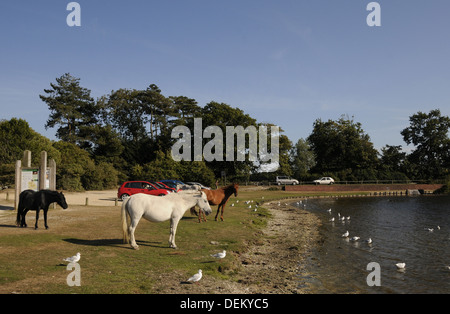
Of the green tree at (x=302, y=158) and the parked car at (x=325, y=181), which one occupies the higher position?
the green tree at (x=302, y=158)

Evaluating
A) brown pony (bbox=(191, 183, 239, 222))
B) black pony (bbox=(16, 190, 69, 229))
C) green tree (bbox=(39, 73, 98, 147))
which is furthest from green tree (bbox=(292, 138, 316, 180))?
black pony (bbox=(16, 190, 69, 229))

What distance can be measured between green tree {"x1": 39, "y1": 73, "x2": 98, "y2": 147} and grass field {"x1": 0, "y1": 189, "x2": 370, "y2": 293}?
5190 cm

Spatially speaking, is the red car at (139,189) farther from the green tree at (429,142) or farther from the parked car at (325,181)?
the green tree at (429,142)

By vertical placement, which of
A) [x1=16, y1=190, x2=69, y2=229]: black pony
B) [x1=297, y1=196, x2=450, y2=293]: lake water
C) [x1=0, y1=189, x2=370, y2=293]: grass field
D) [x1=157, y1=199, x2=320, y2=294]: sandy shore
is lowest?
[x1=297, y1=196, x2=450, y2=293]: lake water

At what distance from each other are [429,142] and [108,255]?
98.4 meters

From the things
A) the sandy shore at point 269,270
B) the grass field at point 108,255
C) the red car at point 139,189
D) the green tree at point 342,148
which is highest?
the green tree at point 342,148

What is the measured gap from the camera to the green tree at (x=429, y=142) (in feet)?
273

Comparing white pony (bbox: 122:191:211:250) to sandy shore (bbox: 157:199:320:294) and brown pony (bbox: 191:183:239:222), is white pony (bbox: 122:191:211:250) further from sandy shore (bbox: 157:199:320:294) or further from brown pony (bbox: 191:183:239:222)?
brown pony (bbox: 191:183:239:222)

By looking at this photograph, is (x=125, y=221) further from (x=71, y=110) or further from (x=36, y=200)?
(x=71, y=110)

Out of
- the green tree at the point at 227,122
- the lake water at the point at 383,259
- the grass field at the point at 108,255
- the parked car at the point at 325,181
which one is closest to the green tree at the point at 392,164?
the parked car at the point at 325,181

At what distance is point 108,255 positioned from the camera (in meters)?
10.7

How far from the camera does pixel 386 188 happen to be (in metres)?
70.8

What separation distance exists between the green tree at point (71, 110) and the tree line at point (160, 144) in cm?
19

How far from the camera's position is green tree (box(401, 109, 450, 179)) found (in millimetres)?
83188
